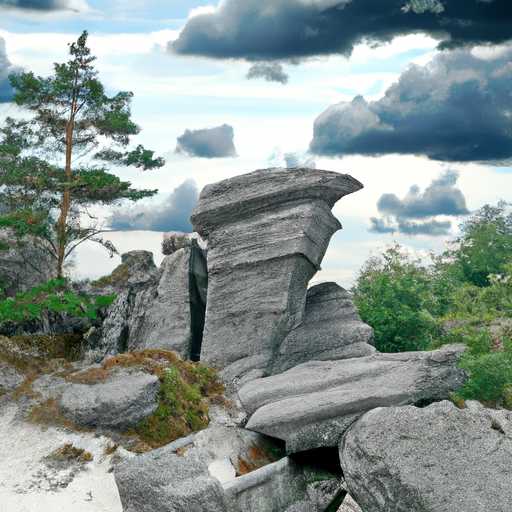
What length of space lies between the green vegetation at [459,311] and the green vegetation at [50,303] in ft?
31.9

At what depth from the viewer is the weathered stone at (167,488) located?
920 cm

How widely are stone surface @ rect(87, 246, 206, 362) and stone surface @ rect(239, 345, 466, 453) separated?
16.8ft

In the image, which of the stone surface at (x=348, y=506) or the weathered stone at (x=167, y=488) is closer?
the weathered stone at (x=167, y=488)

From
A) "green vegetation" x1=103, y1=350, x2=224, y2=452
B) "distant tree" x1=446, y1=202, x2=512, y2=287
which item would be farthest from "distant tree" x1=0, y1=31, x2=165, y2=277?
"distant tree" x1=446, y1=202, x2=512, y2=287

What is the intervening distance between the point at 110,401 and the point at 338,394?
4554 millimetres

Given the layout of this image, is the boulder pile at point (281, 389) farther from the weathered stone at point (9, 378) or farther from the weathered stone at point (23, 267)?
the weathered stone at point (23, 267)

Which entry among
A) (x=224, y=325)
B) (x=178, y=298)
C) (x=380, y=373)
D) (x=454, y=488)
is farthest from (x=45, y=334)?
(x=454, y=488)

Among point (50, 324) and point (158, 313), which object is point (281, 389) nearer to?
point (158, 313)

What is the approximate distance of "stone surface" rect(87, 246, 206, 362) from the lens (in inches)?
722

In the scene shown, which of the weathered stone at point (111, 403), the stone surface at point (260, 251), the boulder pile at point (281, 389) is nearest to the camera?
the boulder pile at point (281, 389)

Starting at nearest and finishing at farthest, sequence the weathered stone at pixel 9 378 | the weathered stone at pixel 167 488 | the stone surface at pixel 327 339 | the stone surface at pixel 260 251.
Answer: the weathered stone at pixel 167 488 → the weathered stone at pixel 9 378 → the stone surface at pixel 327 339 → the stone surface at pixel 260 251

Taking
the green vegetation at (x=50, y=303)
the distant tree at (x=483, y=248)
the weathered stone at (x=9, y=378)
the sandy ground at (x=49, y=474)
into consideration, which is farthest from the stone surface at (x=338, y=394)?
the distant tree at (x=483, y=248)

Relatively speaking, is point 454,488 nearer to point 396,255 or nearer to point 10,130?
point 10,130

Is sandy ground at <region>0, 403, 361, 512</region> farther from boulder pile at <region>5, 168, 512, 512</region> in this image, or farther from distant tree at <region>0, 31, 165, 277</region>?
distant tree at <region>0, 31, 165, 277</region>
